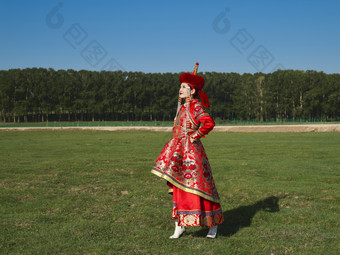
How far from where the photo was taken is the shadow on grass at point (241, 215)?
6398 millimetres

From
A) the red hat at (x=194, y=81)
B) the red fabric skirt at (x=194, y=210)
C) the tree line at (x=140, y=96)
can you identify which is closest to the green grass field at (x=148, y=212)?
the red fabric skirt at (x=194, y=210)

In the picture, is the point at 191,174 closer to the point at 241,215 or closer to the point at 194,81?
the point at 194,81

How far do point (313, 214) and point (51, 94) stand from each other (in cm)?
9837

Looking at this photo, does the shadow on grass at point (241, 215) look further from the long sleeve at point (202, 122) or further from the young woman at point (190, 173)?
the long sleeve at point (202, 122)

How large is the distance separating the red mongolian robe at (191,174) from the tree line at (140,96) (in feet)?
285

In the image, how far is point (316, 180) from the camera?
11.0 meters

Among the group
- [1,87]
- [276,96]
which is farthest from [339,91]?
[1,87]

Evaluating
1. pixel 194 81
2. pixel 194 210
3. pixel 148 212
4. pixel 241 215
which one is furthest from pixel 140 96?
pixel 194 210

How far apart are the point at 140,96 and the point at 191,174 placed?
98559mm

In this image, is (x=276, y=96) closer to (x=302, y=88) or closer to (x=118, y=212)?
(x=302, y=88)

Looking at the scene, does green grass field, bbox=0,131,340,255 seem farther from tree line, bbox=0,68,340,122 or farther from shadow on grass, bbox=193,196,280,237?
tree line, bbox=0,68,340,122

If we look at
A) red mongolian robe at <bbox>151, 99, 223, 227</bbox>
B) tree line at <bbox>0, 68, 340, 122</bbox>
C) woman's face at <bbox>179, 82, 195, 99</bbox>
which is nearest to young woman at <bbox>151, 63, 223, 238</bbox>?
red mongolian robe at <bbox>151, 99, 223, 227</bbox>

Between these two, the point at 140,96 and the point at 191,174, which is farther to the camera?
the point at 140,96

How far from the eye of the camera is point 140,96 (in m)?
103
